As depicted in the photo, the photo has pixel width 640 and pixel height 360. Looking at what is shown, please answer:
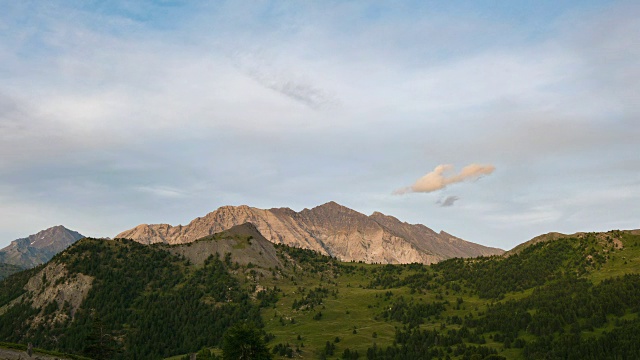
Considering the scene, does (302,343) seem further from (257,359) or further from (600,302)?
(600,302)

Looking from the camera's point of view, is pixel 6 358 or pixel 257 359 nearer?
pixel 6 358

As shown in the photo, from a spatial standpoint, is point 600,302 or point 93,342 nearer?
point 93,342

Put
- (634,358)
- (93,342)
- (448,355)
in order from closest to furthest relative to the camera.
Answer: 1. (93,342)
2. (634,358)
3. (448,355)

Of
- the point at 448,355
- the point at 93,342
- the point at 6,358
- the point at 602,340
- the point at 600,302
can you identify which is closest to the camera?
the point at 6,358

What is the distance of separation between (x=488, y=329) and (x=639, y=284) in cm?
7018

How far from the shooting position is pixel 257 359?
119312 mm

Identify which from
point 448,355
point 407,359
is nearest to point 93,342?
point 407,359

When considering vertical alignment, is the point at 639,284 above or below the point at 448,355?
above

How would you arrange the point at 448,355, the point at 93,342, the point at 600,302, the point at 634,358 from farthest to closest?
the point at 600,302
the point at 448,355
the point at 634,358
the point at 93,342

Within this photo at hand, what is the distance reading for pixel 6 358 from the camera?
76.7 metres

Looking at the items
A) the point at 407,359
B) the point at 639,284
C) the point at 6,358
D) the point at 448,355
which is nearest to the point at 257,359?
the point at 6,358

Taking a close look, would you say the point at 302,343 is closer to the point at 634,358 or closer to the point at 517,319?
the point at 517,319

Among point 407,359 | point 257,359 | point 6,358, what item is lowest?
point 407,359

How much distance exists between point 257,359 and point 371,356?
6944 centimetres
